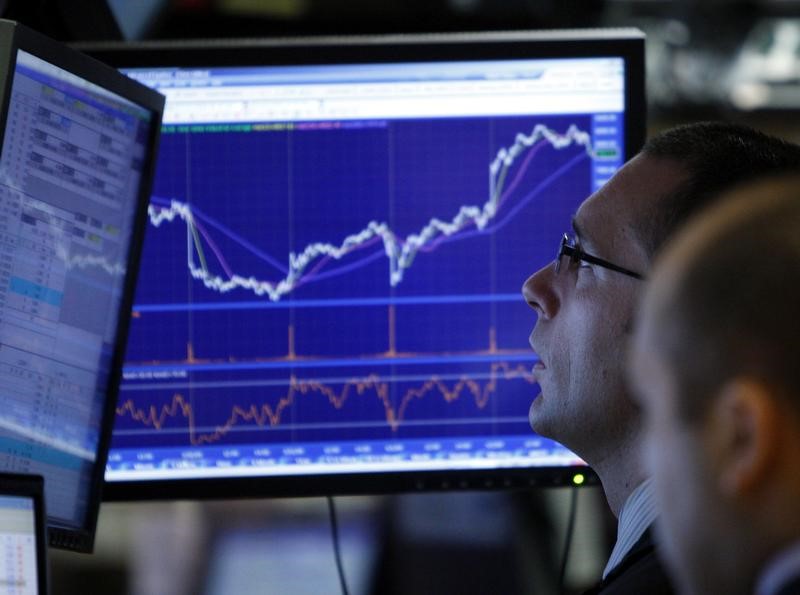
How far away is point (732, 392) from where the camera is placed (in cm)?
56

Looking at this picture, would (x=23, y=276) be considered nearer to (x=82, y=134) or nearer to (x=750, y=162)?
(x=82, y=134)

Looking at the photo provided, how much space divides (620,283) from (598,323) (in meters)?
0.05

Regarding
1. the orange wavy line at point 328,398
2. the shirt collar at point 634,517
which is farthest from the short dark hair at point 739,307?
the orange wavy line at point 328,398

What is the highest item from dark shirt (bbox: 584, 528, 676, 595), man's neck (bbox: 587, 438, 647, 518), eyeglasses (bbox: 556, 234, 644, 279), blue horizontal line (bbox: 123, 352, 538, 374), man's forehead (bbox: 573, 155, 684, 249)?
man's forehead (bbox: 573, 155, 684, 249)

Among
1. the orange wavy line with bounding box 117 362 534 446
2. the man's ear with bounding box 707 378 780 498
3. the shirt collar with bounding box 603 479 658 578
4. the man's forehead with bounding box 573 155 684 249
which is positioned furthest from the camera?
the orange wavy line with bounding box 117 362 534 446

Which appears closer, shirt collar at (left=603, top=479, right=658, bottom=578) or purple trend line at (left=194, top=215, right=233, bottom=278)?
shirt collar at (left=603, top=479, right=658, bottom=578)

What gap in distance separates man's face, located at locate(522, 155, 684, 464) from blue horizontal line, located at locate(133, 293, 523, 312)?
21 centimetres

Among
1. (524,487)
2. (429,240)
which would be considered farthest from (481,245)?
(524,487)

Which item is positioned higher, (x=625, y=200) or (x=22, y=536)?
(x=625, y=200)

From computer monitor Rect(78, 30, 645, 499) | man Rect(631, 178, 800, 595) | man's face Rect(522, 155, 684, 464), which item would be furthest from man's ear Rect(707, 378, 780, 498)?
computer monitor Rect(78, 30, 645, 499)

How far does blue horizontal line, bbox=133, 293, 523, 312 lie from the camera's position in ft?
5.19

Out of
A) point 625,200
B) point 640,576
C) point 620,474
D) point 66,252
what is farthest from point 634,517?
point 66,252

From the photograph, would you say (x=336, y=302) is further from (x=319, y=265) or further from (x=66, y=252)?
(x=66, y=252)

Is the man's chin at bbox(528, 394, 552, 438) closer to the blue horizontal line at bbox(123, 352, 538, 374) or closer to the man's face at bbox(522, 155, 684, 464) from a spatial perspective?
the man's face at bbox(522, 155, 684, 464)
